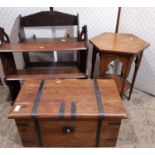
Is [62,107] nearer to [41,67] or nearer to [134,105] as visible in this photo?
[41,67]

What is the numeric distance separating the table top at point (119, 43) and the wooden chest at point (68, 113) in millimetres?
289

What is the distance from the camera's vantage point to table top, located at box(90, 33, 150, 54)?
A: 57.3 inches

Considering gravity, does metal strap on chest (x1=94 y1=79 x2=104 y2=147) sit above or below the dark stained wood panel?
below

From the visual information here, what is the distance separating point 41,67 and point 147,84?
1.15 meters

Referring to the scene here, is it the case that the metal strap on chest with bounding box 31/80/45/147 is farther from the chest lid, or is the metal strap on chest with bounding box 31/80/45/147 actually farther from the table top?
the table top

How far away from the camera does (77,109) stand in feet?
3.80

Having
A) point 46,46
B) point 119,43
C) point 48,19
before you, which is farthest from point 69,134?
point 48,19

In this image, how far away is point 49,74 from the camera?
1.67m

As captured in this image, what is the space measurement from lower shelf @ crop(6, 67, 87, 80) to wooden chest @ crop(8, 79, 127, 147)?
0.20m

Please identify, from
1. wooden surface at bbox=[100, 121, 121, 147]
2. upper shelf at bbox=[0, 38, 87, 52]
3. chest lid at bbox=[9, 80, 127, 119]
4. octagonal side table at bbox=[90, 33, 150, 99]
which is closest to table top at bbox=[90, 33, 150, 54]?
octagonal side table at bbox=[90, 33, 150, 99]

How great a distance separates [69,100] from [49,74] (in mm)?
511

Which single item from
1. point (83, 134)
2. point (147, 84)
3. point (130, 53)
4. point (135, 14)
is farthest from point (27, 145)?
point (135, 14)

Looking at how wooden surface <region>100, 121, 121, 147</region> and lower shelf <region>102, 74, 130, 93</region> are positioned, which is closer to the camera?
wooden surface <region>100, 121, 121, 147</region>

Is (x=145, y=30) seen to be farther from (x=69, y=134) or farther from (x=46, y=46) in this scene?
(x=69, y=134)
